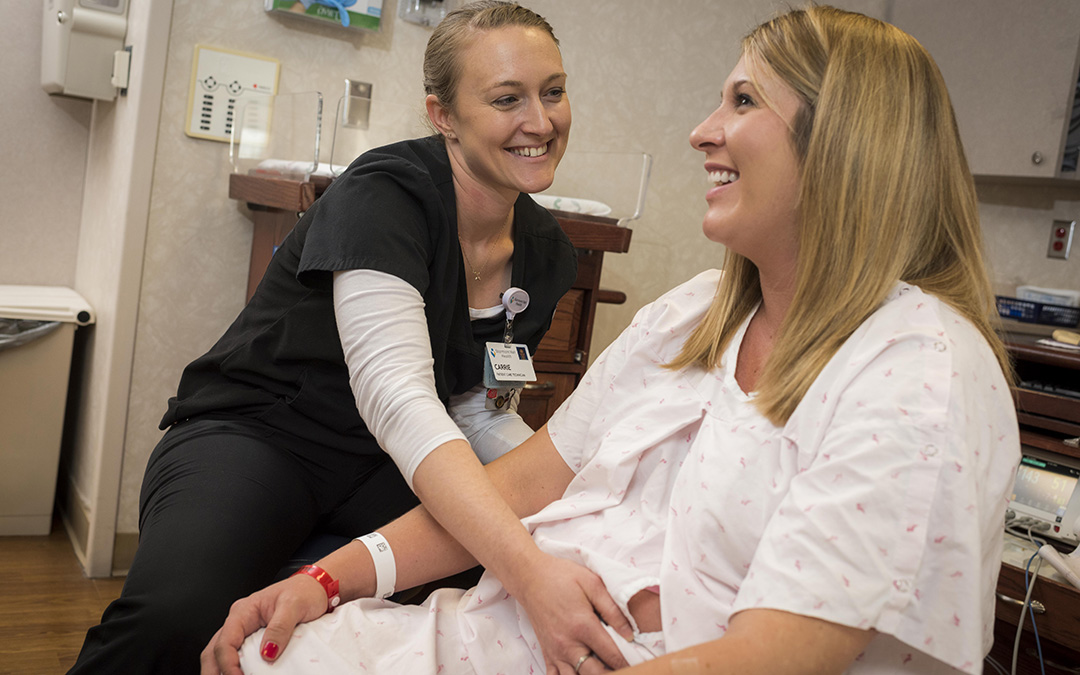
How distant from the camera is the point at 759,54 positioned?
Answer: 1.03 m

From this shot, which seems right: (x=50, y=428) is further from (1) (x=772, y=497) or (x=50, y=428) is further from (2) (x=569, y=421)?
(1) (x=772, y=497)

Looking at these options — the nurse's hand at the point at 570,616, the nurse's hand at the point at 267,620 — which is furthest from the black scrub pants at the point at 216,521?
the nurse's hand at the point at 570,616

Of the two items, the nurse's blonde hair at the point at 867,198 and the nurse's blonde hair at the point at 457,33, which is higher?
the nurse's blonde hair at the point at 457,33

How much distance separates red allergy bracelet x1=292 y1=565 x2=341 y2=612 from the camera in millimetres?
1082

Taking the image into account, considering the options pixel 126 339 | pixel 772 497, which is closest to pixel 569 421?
pixel 772 497

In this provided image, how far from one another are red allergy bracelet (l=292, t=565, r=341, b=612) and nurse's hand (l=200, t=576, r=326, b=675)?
0.04 feet

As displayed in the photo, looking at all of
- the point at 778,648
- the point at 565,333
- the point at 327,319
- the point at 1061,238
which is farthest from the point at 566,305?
the point at 1061,238

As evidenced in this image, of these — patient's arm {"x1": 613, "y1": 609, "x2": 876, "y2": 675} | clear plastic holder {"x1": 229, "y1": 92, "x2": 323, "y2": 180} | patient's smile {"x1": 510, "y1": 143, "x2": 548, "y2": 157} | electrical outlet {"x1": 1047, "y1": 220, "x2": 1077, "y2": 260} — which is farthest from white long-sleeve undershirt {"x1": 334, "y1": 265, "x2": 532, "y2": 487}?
electrical outlet {"x1": 1047, "y1": 220, "x2": 1077, "y2": 260}

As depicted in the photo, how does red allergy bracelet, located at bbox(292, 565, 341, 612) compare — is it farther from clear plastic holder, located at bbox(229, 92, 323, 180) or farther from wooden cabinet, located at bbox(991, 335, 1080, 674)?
clear plastic holder, located at bbox(229, 92, 323, 180)

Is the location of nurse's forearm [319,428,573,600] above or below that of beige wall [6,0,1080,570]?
below

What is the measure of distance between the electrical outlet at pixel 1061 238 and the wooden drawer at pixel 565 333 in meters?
1.85

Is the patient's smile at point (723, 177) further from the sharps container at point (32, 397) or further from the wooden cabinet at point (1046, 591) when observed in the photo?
the sharps container at point (32, 397)

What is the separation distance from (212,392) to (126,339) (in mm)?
990

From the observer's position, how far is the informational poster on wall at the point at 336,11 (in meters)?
2.32
